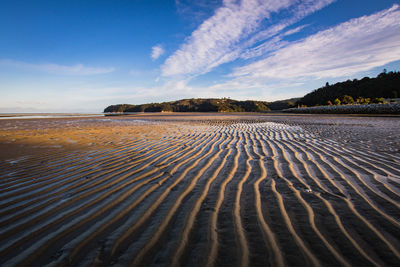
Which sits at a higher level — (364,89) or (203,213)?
(364,89)

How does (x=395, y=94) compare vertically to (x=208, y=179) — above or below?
above

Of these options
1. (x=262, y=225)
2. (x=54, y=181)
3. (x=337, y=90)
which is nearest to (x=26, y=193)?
(x=54, y=181)

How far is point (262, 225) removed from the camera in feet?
7.04

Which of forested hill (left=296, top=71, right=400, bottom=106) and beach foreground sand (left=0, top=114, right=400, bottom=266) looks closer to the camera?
beach foreground sand (left=0, top=114, right=400, bottom=266)

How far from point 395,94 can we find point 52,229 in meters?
82.9

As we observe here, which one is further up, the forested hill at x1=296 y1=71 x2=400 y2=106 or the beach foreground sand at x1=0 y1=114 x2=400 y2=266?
the forested hill at x1=296 y1=71 x2=400 y2=106

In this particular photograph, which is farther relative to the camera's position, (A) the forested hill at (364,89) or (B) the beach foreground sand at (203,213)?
(A) the forested hill at (364,89)

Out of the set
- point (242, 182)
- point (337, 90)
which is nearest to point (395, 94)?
point (337, 90)

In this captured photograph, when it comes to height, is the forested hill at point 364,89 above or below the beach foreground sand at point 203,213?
above

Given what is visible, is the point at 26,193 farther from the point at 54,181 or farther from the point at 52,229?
the point at 52,229

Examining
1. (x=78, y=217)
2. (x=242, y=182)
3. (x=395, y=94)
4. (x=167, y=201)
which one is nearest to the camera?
(x=78, y=217)

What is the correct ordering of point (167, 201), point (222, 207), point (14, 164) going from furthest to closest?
point (14, 164) → point (167, 201) → point (222, 207)

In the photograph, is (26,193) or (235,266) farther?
Result: (26,193)

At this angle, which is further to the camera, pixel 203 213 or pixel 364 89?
pixel 364 89
